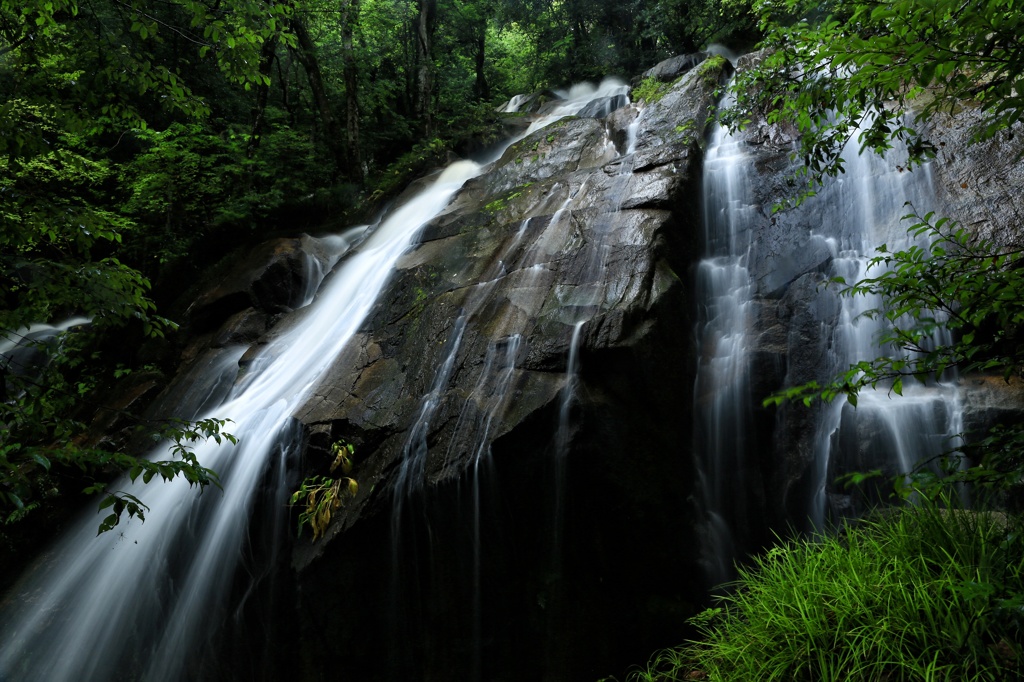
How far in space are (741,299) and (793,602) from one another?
379cm

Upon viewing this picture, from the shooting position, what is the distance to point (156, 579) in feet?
17.4

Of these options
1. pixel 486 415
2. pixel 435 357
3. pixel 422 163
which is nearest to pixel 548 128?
pixel 422 163

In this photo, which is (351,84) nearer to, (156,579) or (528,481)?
(156,579)

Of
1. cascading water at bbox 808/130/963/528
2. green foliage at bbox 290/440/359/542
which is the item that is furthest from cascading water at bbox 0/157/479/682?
cascading water at bbox 808/130/963/528

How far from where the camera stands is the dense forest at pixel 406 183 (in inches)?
101

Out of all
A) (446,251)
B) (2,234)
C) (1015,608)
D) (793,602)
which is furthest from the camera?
(446,251)

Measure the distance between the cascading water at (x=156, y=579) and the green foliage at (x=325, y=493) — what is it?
27 centimetres

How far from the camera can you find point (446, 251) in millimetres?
Answer: 7051

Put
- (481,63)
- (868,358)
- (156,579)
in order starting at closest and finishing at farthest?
(156,579) < (868,358) < (481,63)

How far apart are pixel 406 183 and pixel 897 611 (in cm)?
1011

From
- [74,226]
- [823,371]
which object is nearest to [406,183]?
[74,226]

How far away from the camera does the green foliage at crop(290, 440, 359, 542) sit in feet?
15.9

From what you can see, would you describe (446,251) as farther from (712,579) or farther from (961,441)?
(961,441)

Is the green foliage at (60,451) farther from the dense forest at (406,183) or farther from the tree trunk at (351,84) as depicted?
the tree trunk at (351,84)
